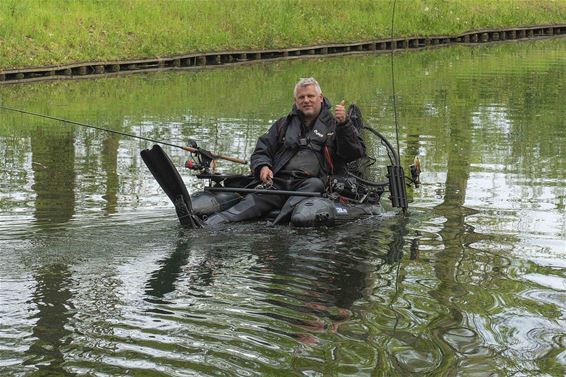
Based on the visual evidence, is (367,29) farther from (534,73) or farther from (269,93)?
(269,93)

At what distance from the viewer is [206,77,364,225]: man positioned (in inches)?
414

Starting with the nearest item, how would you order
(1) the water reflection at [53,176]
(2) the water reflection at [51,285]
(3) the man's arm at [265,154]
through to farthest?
(2) the water reflection at [51,285] → (3) the man's arm at [265,154] → (1) the water reflection at [53,176]

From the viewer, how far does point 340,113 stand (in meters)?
10.3

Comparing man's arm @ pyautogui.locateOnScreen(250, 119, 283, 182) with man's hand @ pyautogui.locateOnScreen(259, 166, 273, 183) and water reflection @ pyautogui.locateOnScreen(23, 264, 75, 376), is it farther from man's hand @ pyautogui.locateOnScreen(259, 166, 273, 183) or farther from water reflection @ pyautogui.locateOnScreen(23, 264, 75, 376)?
water reflection @ pyautogui.locateOnScreen(23, 264, 75, 376)

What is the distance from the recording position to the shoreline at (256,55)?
2972cm

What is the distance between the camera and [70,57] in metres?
30.6

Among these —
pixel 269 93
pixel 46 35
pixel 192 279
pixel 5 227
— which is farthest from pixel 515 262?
pixel 46 35

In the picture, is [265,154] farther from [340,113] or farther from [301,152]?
[340,113]

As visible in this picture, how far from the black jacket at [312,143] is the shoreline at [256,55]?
18.3m

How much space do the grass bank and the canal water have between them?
43.3ft

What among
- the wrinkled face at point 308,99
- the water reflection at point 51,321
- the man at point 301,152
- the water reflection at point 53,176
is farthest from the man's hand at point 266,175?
the water reflection at point 51,321

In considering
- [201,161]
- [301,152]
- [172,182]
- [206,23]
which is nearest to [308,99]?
[301,152]

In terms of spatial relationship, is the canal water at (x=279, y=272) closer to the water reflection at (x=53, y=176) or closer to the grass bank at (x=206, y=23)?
the water reflection at (x=53, y=176)

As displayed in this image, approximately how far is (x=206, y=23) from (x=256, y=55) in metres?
1.97
